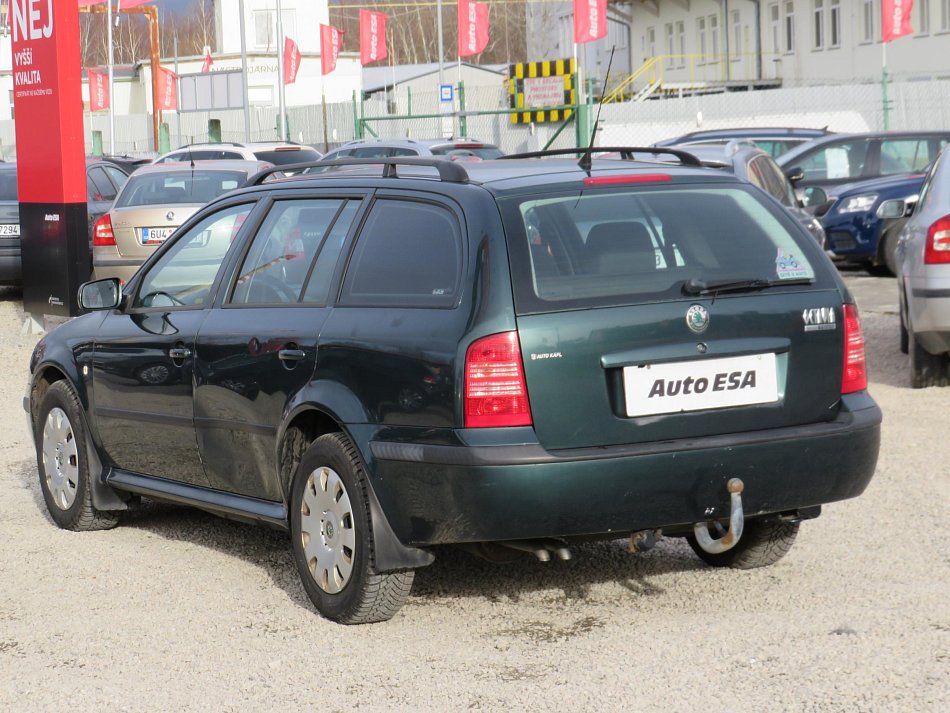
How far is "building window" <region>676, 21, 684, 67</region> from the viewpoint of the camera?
186 feet

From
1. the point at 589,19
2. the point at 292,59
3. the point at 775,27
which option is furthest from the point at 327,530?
the point at 775,27

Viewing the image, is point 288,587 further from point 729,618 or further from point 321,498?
point 729,618

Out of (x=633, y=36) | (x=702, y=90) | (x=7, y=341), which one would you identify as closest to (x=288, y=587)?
(x=7, y=341)

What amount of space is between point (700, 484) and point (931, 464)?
3364 millimetres

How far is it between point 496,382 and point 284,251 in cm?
139

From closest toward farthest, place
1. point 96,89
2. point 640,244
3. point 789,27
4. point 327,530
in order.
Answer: point 640,244, point 327,530, point 789,27, point 96,89

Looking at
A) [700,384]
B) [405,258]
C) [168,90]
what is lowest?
[700,384]

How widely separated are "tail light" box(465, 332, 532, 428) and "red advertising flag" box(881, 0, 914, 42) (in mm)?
30540

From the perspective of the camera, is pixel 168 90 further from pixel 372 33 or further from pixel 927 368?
pixel 927 368

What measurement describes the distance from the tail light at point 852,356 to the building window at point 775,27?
46418mm

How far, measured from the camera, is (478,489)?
4.62 meters

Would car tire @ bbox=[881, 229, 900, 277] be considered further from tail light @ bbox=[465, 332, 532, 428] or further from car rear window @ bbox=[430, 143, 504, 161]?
tail light @ bbox=[465, 332, 532, 428]

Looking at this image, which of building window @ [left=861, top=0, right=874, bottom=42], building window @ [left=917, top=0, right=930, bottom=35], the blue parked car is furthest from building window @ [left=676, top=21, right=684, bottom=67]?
the blue parked car

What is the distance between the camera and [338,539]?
514 centimetres
